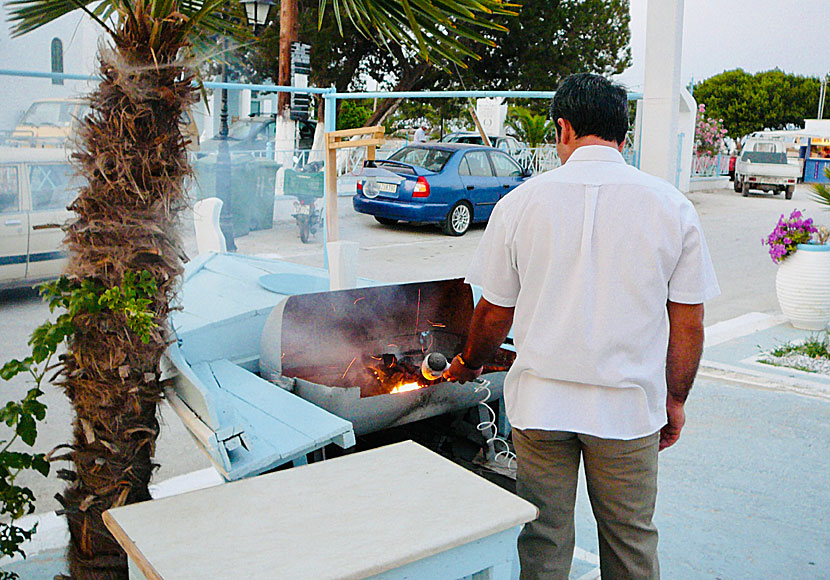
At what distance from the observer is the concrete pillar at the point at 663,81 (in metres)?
4.09

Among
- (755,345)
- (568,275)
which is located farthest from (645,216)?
(755,345)

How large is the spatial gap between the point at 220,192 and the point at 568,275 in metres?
7.95

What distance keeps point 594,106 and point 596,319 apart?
0.59 metres

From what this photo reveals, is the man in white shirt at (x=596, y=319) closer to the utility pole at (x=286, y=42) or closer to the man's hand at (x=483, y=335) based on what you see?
the man's hand at (x=483, y=335)

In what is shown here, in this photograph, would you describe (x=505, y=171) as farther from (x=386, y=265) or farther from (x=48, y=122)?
(x=48, y=122)

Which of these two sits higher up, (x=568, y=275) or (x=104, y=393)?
(x=568, y=275)

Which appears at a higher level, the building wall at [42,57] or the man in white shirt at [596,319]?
the building wall at [42,57]

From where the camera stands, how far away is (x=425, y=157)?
13773mm

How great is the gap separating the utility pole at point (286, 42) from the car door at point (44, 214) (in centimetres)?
645

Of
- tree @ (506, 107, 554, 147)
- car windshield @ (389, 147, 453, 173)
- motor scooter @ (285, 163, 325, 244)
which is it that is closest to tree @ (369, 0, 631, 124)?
tree @ (506, 107, 554, 147)

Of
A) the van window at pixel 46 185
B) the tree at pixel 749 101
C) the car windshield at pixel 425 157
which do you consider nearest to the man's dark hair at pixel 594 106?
the van window at pixel 46 185

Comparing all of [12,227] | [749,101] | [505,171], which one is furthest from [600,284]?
[749,101]

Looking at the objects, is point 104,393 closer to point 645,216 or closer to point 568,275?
point 568,275

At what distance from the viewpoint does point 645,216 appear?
2.08 meters
